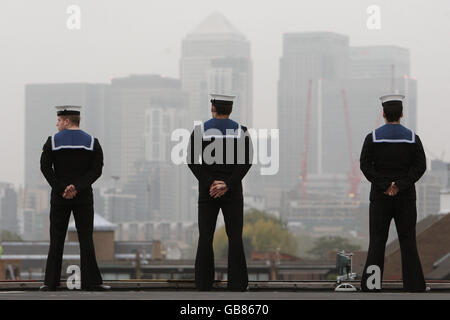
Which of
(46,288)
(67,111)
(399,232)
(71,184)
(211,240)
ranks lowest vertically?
(46,288)

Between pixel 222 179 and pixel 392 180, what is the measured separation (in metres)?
2.50

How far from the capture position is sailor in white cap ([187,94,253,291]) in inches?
736

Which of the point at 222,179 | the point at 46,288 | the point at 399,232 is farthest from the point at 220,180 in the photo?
the point at 46,288

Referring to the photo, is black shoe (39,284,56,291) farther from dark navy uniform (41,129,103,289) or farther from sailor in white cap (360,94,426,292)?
sailor in white cap (360,94,426,292)

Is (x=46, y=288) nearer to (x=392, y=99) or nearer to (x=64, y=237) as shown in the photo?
(x=64, y=237)

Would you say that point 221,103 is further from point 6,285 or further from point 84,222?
point 6,285

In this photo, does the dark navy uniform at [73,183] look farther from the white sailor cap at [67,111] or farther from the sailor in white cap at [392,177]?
the sailor in white cap at [392,177]

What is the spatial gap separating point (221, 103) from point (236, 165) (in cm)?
94

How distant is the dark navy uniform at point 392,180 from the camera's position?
18641mm

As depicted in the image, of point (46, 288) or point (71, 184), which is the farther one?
point (71, 184)

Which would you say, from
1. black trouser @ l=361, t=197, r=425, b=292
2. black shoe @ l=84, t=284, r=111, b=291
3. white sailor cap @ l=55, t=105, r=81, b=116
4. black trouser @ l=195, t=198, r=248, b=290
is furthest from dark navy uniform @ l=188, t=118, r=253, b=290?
black trouser @ l=361, t=197, r=425, b=292

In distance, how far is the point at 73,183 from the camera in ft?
62.1

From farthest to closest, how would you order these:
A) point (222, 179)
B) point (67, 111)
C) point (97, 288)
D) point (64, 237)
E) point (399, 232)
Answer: point (67, 111) < point (222, 179) < point (64, 237) < point (399, 232) < point (97, 288)
